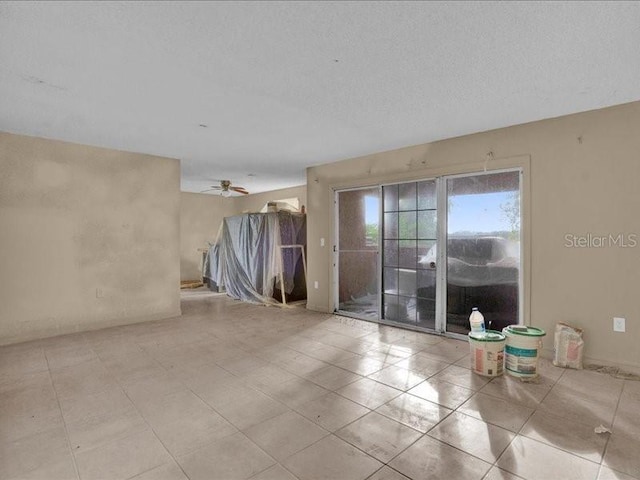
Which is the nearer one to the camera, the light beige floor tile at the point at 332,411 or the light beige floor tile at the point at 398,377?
the light beige floor tile at the point at 332,411

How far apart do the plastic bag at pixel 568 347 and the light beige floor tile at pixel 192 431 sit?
3.02 meters

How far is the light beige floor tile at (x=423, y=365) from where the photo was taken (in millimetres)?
3033

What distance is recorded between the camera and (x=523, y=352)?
113 inches

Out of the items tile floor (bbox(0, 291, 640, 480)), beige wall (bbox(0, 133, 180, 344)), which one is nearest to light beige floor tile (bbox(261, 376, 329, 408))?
tile floor (bbox(0, 291, 640, 480))

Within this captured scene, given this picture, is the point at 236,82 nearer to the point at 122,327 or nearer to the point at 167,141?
the point at 167,141

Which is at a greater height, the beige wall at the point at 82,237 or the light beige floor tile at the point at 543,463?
the beige wall at the point at 82,237

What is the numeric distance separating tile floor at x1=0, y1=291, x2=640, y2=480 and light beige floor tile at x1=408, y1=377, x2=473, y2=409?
0.02 metres

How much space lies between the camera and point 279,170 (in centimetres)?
609

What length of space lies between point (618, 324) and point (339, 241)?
3.47 m

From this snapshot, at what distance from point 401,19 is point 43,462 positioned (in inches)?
126

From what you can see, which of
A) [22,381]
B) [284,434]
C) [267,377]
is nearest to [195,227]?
[22,381]

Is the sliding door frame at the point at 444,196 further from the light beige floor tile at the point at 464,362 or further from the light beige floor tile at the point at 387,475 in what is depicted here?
the light beige floor tile at the point at 387,475

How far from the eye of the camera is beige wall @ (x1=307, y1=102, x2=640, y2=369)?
297cm

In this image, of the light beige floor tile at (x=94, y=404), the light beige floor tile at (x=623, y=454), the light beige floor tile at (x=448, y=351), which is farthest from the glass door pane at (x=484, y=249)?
the light beige floor tile at (x=94, y=404)
